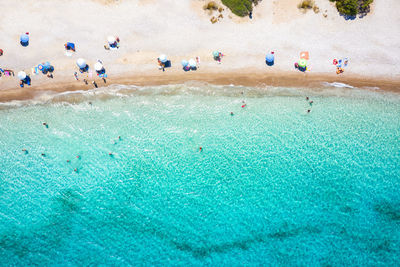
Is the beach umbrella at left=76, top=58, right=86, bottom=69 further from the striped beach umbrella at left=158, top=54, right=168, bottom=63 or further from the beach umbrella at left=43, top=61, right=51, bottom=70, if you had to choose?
the striped beach umbrella at left=158, top=54, right=168, bottom=63

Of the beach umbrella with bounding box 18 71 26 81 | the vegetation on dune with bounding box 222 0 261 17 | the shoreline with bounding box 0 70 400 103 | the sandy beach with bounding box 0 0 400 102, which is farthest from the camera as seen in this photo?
the shoreline with bounding box 0 70 400 103

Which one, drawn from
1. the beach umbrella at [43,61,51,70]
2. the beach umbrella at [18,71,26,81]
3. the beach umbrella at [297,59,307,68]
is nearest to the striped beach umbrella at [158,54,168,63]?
the beach umbrella at [43,61,51,70]

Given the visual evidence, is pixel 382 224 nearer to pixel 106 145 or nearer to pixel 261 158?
pixel 261 158

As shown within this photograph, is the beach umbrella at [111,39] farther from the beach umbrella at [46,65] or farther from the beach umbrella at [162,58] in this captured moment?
the beach umbrella at [46,65]

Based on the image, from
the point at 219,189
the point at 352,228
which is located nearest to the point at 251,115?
the point at 219,189

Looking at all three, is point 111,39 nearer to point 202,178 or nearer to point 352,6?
point 202,178

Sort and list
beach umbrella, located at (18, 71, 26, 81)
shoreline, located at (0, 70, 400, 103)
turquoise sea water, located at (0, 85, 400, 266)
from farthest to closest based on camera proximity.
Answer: shoreline, located at (0, 70, 400, 103), beach umbrella, located at (18, 71, 26, 81), turquoise sea water, located at (0, 85, 400, 266)
